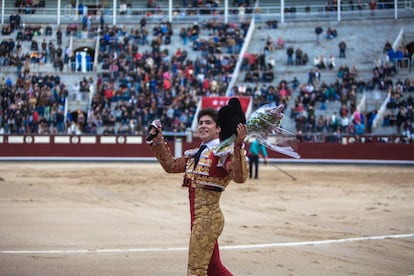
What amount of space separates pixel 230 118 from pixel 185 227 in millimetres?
4897

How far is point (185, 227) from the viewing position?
9.00m

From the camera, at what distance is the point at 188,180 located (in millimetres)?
4523

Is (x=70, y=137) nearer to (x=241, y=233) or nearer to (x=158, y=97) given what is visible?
(x=158, y=97)

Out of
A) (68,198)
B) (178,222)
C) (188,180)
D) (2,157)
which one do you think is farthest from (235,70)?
(188,180)

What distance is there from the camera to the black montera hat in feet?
14.1

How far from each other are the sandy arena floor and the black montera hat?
2.03 meters

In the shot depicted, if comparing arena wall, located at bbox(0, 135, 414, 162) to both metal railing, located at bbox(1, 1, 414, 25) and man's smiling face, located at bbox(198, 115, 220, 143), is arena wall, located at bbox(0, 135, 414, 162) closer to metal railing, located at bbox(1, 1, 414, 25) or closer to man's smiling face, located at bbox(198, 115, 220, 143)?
metal railing, located at bbox(1, 1, 414, 25)

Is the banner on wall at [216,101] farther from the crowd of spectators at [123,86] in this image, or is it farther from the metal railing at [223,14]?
the metal railing at [223,14]

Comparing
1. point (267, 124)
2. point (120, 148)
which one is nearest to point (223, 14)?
point (120, 148)

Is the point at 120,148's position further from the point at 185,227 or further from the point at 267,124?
the point at 267,124

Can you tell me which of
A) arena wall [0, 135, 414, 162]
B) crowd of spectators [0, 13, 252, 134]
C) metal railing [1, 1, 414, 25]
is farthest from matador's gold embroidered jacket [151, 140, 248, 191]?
metal railing [1, 1, 414, 25]

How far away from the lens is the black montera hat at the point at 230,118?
430 centimetres

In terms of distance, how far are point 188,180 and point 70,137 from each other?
21.0 meters

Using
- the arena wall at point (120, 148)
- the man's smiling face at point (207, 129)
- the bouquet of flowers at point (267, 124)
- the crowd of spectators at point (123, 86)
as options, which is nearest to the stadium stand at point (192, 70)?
the crowd of spectators at point (123, 86)
